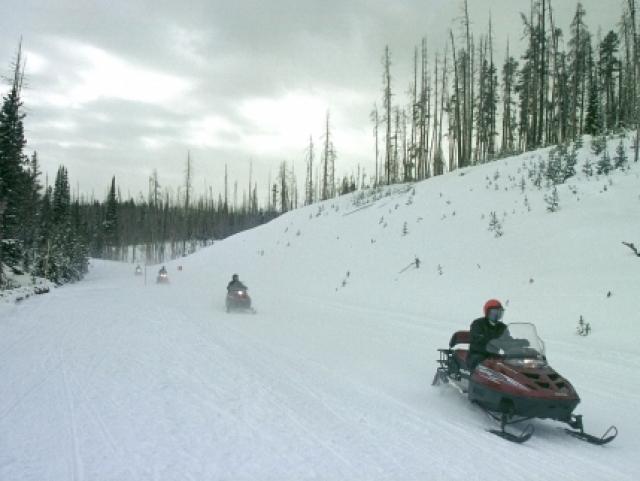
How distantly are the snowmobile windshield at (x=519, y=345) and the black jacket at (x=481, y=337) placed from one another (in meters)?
0.14

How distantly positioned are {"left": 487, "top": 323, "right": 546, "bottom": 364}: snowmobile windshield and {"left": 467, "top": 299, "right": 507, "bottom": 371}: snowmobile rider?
0.16 metres

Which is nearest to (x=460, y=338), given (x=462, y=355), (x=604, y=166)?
(x=462, y=355)

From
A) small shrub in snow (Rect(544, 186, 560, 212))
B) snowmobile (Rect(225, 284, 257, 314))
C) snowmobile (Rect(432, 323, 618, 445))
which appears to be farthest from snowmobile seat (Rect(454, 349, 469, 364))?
small shrub in snow (Rect(544, 186, 560, 212))

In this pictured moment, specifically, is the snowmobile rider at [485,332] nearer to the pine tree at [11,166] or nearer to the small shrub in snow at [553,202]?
the small shrub in snow at [553,202]

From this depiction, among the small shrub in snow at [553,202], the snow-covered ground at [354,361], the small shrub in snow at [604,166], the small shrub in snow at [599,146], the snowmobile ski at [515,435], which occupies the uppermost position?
the small shrub in snow at [599,146]

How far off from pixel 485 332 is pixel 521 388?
4.56 ft

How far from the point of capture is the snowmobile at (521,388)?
216 inches

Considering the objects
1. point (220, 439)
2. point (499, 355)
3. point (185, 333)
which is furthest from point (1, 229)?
point (499, 355)

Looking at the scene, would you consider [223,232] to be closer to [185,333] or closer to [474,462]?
[185,333]

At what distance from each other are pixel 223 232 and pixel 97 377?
80.7m

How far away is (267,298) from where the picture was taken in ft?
71.4

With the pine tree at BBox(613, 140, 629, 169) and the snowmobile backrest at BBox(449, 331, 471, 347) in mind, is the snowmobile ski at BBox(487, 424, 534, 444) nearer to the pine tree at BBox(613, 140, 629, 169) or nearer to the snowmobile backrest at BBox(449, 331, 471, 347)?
the snowmobile backrest at BBox(449, 331, 471, 347)

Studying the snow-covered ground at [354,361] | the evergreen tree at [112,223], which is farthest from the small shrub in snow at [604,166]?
the evergreen tree at [112,223]

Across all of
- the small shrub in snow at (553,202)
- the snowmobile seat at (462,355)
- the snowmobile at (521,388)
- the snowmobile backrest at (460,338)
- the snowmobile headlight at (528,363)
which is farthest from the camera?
the small shrub in snow at (553,202)
